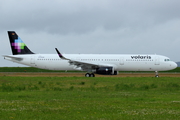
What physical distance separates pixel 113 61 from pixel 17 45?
47.3 ft

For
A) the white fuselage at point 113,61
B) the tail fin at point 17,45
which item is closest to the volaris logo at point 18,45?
the tail fin at point 17,45

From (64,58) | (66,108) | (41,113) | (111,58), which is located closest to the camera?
(41,113)

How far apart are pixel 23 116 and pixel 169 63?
1452 inches

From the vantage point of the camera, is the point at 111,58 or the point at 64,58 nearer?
the point at 64,58

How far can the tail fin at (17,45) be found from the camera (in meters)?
47.1

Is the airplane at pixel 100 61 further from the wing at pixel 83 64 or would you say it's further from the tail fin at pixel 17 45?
the tail fin at pixel 17 45

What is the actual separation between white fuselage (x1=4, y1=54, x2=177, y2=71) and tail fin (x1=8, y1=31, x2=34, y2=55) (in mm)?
1414

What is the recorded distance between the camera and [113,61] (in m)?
44.5

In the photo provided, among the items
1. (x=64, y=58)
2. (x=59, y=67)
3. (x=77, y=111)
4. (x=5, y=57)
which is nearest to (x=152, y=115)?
(x=77, y=111)

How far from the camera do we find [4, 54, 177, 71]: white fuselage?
44.3 metres

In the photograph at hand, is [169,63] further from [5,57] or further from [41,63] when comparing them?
[5,57]

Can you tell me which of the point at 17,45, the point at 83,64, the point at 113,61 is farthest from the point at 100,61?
the point at 17,45

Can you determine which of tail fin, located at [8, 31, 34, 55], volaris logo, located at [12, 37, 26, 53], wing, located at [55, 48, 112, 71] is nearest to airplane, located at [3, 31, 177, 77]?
wing, located at [55, 48, 112, 71]

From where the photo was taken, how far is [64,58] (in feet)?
137
